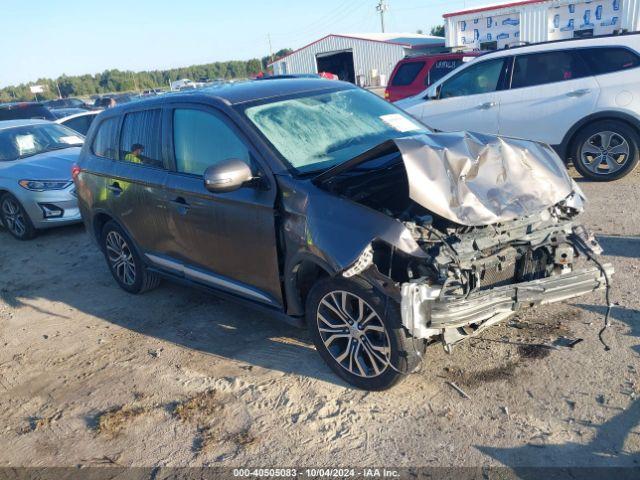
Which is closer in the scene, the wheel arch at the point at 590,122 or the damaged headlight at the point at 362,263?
the damaged headlight at the point at 362,263

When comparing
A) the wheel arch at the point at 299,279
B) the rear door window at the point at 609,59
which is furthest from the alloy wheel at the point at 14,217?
the rear door window at the point at 609,59

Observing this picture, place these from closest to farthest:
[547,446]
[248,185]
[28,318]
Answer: [547,446] → [248,185] → [28,318]

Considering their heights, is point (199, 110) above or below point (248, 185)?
above

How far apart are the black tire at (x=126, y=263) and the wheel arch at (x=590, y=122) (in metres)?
5.56

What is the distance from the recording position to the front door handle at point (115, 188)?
5102 mm

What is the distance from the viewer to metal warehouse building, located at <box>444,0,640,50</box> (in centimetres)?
2557

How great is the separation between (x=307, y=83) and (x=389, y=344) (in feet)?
7.94

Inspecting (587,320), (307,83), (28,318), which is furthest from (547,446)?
(28,318)

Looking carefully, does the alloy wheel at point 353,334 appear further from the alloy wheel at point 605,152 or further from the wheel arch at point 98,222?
the alloy wheel at point 605,152

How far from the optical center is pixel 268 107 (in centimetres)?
414

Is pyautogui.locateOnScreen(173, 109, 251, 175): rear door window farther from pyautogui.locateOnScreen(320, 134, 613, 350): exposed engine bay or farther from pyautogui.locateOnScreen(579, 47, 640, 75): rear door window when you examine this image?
pyautogui.locateOnScreen(579, 47, 640, 75): rear door window

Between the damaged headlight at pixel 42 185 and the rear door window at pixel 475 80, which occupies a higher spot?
the rear door window at pixel 475 80

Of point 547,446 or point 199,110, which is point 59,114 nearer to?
point 199,110

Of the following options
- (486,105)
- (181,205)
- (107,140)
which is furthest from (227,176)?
(486,105)
